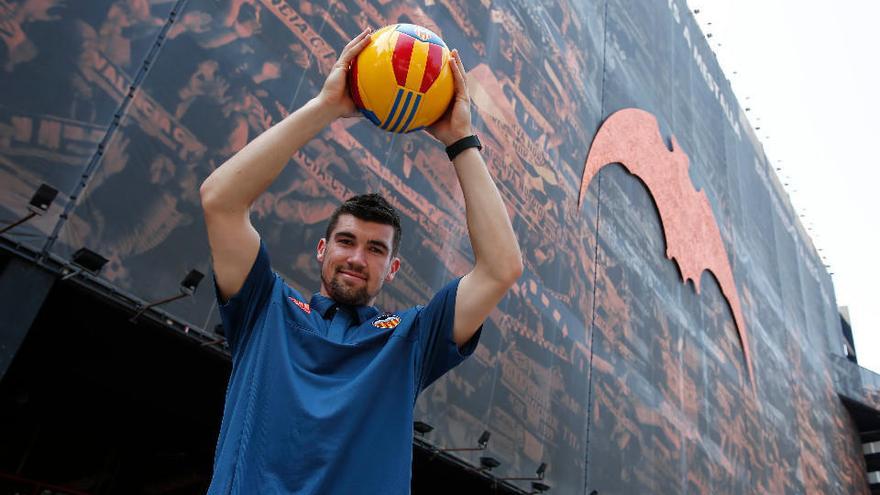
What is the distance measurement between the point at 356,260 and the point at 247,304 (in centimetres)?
25

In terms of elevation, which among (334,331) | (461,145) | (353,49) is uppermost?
(353,49)

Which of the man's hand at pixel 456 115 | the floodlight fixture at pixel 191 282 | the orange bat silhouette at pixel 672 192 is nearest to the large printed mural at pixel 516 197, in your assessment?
the orange bat silhouette at pixel 672 192

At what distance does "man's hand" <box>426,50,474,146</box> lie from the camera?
1591 mm

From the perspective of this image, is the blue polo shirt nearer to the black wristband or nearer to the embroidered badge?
the embroidered badge

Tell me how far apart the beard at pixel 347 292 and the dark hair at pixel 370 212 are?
97 mm

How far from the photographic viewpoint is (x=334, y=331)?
141 centimetres

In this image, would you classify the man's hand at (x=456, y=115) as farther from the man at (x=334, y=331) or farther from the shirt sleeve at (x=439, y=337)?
the shirt sleeve at (x=439, y=337)

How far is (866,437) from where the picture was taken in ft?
63.4

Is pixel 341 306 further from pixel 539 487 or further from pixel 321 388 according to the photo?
pixel 539 487

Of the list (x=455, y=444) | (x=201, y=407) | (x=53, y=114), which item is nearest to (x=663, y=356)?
(x=455, y=444)

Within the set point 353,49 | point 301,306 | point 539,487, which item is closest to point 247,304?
point 301,306

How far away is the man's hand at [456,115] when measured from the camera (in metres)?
1.59

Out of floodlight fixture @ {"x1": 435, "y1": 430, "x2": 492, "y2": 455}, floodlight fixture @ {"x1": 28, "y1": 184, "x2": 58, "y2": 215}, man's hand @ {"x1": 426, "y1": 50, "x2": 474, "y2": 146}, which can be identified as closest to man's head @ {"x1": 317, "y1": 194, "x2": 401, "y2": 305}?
man's hand @ {"x1": 426, "y1": 50, "x2": 474, "y2": 146}

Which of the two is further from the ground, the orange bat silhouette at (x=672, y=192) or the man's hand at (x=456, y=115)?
the orange bat silhouette at (x=672, y=192)
